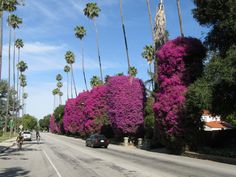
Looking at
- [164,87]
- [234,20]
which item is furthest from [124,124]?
[234,20]

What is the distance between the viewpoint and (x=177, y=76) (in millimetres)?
33031

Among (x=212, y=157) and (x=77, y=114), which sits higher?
(x=77, y=114)

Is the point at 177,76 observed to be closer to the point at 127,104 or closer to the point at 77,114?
the point at 127,104

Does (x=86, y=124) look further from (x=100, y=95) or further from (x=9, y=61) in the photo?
(x=9, y=61)

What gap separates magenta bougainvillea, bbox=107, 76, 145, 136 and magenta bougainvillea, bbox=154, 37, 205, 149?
16305mm

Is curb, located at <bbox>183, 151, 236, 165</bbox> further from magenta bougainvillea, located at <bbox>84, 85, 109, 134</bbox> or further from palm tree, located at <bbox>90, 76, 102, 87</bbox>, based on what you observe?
palm tree, located at <bbox>90, 76, 102, 87</bbox>

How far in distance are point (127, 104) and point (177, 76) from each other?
716 inches

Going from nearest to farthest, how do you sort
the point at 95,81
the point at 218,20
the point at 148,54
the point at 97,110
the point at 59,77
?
the point at 218,20 < the point at 97,110 < the point at 148,54 < the point at 95,81 < the point at 59,77

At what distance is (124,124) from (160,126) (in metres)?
15.7

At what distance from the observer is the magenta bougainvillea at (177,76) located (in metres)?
32.2

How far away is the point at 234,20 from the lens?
78.2 feet

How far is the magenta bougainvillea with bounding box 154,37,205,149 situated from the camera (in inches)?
1266

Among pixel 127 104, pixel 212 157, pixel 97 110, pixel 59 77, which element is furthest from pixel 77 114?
pixel 59 77

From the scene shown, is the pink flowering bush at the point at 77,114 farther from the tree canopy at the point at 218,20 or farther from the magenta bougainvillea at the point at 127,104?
the tree canopy at the point at 218,20
